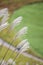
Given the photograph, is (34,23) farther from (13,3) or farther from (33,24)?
(13,3)

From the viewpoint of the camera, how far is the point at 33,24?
2.38 metres

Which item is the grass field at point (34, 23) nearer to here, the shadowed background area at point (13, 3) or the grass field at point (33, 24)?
the grass field at point (33, 24)

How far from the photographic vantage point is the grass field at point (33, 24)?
6.35 ft

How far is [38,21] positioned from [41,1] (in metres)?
0.56

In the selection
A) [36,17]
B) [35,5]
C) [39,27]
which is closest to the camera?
[39,27]

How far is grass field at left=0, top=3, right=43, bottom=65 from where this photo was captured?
6.35 ft

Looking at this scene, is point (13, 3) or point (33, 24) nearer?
point (33, 24)

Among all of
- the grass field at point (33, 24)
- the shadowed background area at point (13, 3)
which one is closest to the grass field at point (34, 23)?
the grass field at point (33, 24)

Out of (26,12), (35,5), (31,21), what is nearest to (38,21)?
(31,21)

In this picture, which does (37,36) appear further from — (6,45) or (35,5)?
(35,5)

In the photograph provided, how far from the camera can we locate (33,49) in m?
1.94

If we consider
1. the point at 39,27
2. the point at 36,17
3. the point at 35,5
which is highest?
the point at 35,5

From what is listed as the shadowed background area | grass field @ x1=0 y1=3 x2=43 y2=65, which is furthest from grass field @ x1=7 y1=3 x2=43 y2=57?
the shadowed background area

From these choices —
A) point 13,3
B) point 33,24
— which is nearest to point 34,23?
point 33,24
